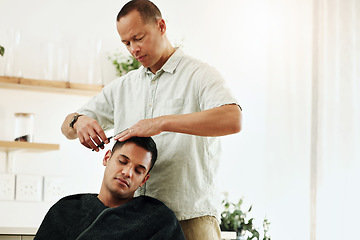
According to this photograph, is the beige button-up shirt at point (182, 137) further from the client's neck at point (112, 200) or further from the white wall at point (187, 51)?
the white wall at point (187, 51)

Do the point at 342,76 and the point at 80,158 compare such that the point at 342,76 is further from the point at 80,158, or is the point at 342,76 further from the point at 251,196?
the point at 80,158

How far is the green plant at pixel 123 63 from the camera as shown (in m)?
3.18

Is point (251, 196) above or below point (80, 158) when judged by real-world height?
below

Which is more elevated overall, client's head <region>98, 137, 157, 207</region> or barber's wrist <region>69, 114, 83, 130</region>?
barber's wrist <region>69, 114, 83, 130</region>

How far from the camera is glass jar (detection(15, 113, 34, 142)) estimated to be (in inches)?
115

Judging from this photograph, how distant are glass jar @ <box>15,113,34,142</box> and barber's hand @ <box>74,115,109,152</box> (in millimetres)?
1302

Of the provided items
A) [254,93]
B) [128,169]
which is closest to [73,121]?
[128,169]

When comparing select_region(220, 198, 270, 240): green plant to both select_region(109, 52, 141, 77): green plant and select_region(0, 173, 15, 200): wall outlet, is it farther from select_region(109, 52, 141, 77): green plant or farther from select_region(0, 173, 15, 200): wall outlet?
select_region(0, 173, 15, 200): wall outlet

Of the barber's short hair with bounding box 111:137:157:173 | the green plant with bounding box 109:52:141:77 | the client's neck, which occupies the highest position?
the green plant with bounding box 109:52:141:77

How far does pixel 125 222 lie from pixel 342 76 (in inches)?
70.9

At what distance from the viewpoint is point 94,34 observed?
3227 millimetres

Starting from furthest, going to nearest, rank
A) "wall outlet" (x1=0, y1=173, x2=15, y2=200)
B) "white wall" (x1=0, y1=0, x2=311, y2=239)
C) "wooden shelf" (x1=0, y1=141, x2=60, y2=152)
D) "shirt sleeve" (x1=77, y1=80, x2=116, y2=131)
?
"white wall" (x1=0, y1=0, x2=311, y2=239), "wall outlet" (x1=0, y1=173, x2=15, y2=200), "wooden shelf" (x1=0, y1=141, x2=60, y2=152), "shirt sleeve" (x1=77, y1=80, x2=116, y2=131)

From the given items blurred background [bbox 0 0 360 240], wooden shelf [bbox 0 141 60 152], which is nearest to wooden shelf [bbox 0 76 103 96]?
blurred background [bbox 0 0 360 240]

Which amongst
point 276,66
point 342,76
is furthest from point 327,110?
point 276,66
